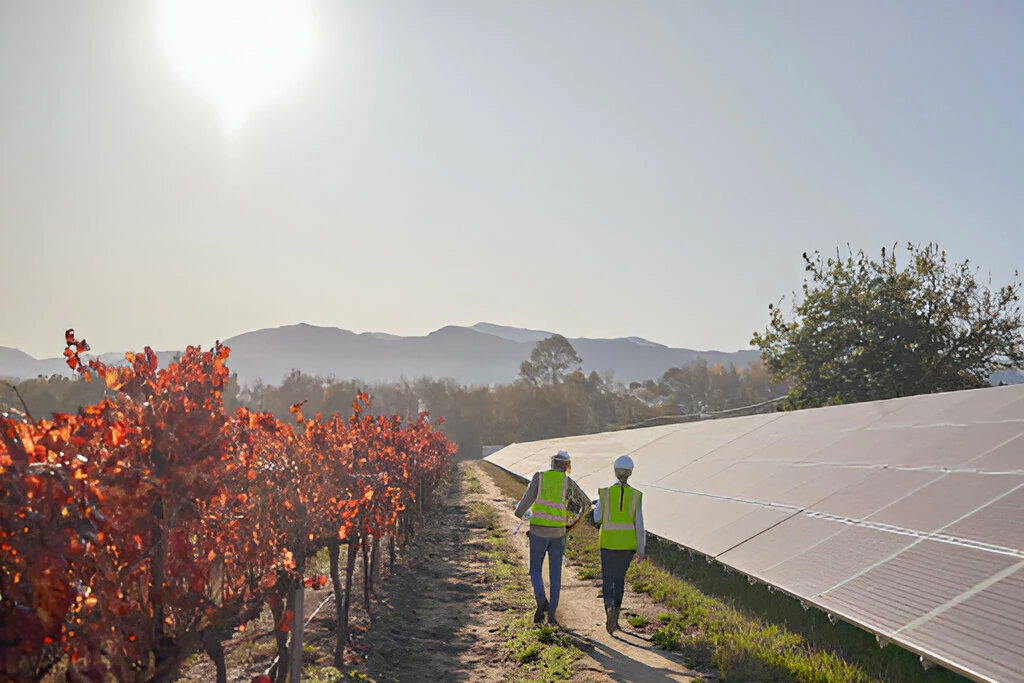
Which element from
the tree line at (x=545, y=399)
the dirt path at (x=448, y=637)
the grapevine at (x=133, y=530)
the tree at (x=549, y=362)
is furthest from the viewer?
the tree at (x=549, y=362)

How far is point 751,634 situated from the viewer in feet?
28.8

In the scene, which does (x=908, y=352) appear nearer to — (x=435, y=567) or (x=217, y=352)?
(x=435, y=567)

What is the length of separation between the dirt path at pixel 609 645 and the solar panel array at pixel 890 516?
5.15ft

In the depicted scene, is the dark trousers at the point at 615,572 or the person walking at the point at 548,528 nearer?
the dark trousers at the point at 615,572

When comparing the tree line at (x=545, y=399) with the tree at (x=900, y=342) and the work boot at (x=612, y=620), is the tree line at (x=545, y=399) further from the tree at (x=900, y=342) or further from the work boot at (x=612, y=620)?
the work boot at (x=612, y=620)

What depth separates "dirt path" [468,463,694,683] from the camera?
26.3 feet

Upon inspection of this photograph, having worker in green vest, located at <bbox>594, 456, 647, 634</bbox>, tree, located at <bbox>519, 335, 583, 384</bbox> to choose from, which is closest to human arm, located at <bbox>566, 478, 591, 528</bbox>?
worker in green vest, located at <bbox>594, 456, 647, 634</bbox>

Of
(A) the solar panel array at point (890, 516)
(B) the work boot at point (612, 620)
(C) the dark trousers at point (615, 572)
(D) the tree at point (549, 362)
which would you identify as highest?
(D) the tree at point (549, 362)

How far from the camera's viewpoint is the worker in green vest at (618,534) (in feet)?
32.5

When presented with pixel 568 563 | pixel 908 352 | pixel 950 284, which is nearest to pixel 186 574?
pixel 568 563

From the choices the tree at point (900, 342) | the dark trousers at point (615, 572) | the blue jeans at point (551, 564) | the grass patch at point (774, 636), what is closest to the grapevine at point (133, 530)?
the blue jeans at point (551, 564)

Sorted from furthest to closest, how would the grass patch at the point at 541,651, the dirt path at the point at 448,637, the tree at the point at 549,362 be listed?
the tree at the point at 549,362 → the dirt path at the point at 448,637 → the grass patch at the point at 541,651

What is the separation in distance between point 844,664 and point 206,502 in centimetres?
624

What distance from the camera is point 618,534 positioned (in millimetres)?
9906
